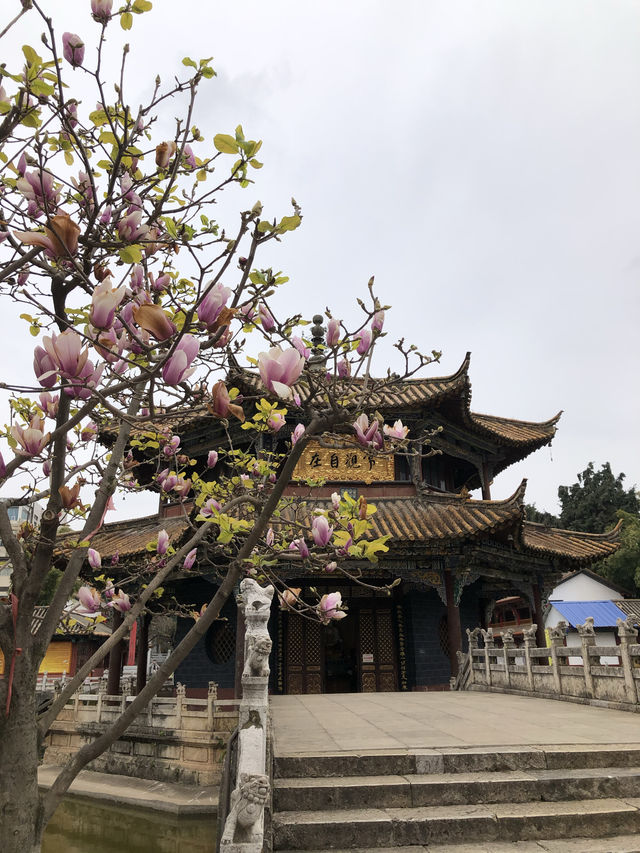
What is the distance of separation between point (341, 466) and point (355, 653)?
14.9 feet

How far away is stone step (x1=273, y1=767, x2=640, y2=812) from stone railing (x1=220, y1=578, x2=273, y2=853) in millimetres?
415

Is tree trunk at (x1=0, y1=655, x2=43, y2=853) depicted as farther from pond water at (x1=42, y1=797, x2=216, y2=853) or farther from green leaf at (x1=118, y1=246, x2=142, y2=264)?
pond water at (x1=42, y1=797, x2=216, y2=853)

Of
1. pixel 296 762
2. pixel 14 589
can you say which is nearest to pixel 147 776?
pixel 296 762

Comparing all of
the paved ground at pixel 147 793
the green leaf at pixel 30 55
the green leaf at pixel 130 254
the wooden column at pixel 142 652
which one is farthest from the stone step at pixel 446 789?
the wooden column at pixel 142 652

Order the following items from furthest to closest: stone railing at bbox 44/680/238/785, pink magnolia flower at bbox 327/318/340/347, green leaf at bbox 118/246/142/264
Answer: stone railing at bbox 44/680/238/785 → pink magnolia flower at bbox 327/318/340/347 → green leaf at bbox 118/246/142/264

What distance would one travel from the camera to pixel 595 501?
47312mm

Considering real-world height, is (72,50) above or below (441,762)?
above

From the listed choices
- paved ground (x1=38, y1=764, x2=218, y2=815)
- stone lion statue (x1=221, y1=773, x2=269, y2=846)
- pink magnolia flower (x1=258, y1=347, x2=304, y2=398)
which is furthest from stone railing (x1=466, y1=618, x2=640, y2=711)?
pink magnolia flower (x1=258, y1=347, x2=304, y2=398)

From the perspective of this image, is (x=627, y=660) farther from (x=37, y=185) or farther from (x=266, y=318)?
(x=37, y=185)

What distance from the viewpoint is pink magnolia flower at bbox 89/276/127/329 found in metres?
1.95

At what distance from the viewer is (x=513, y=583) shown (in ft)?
47.3

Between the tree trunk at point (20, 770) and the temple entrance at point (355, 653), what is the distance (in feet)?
36.5

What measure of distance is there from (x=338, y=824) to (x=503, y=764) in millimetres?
1557

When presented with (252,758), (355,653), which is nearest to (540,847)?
(252,758)
